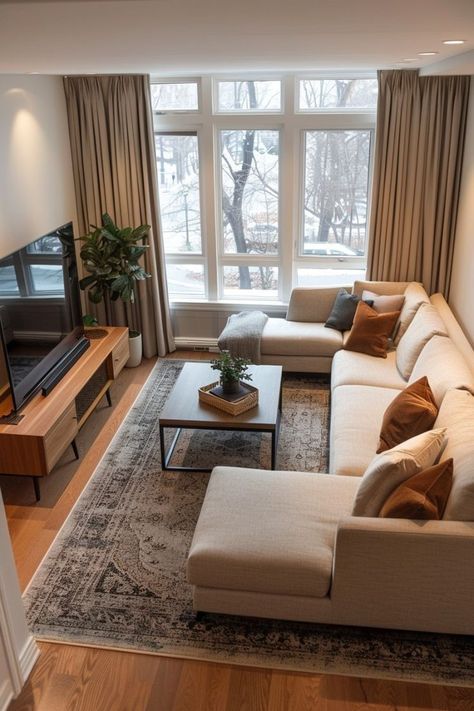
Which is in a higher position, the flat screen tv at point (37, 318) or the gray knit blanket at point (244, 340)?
the flat screen tv at point (37, 318)

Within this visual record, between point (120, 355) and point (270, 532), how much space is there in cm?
272

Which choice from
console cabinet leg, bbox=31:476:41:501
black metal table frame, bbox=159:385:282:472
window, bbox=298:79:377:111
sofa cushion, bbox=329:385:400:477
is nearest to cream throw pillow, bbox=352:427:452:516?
sofa cushion, bbox=329:385:400:477

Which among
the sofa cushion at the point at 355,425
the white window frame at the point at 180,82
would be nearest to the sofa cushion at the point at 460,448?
the sofa cushion at the point at 355,425

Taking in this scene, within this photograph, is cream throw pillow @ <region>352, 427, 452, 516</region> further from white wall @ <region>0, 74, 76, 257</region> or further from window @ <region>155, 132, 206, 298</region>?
window @ <region>155, 132, 206, 298</region>

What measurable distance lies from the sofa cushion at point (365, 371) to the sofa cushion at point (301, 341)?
7.4 inches

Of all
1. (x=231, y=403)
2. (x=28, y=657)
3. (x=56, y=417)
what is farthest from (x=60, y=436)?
(x=28, y=657)

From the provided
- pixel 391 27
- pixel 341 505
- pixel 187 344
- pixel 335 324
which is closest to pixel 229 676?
pixel 341 505

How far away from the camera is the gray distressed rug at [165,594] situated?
2.80 metres

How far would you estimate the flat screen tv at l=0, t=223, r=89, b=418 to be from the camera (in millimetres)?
3904

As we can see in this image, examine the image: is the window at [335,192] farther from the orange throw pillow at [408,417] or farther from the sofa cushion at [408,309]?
the orange throw pillow at [408,417]

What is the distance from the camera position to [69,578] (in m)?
3.27

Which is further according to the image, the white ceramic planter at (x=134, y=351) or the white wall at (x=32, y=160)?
the white ceramic planter at (x=134, y=351)

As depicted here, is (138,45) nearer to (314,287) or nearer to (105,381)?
(105,381)

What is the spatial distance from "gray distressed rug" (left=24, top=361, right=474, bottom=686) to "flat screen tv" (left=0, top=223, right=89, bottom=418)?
0.74 meters
